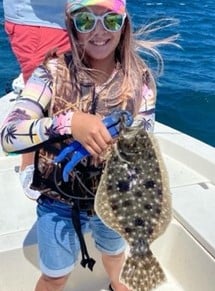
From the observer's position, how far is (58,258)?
2.35m

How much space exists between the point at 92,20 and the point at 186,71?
770 cm

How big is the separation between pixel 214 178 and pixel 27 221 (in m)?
1.16

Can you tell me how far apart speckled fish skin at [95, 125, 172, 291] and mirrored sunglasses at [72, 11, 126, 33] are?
0.53 m

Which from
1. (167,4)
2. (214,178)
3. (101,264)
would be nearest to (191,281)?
(101,264)

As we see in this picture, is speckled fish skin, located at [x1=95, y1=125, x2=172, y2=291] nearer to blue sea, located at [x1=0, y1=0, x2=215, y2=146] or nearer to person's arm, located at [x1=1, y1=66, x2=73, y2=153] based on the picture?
person's arm, located at [x1=1, y1=66, x2=73, y2=153]

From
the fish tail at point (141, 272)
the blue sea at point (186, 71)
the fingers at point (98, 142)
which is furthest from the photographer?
the blue sea at point (186, 71)

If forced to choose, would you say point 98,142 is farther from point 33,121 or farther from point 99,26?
point 99,26

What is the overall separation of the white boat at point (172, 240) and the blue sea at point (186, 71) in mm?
2299

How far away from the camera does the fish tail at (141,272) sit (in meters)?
1.92

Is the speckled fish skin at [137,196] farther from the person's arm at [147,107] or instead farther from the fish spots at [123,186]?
the person's arm at [147,107]

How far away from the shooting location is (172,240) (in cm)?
306

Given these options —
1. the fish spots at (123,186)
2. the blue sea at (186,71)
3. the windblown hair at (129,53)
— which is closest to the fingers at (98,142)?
the fish spots at (123,186)

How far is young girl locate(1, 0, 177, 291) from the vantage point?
2.07 m

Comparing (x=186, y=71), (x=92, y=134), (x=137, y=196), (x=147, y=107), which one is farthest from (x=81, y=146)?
(x=186, y=71)
